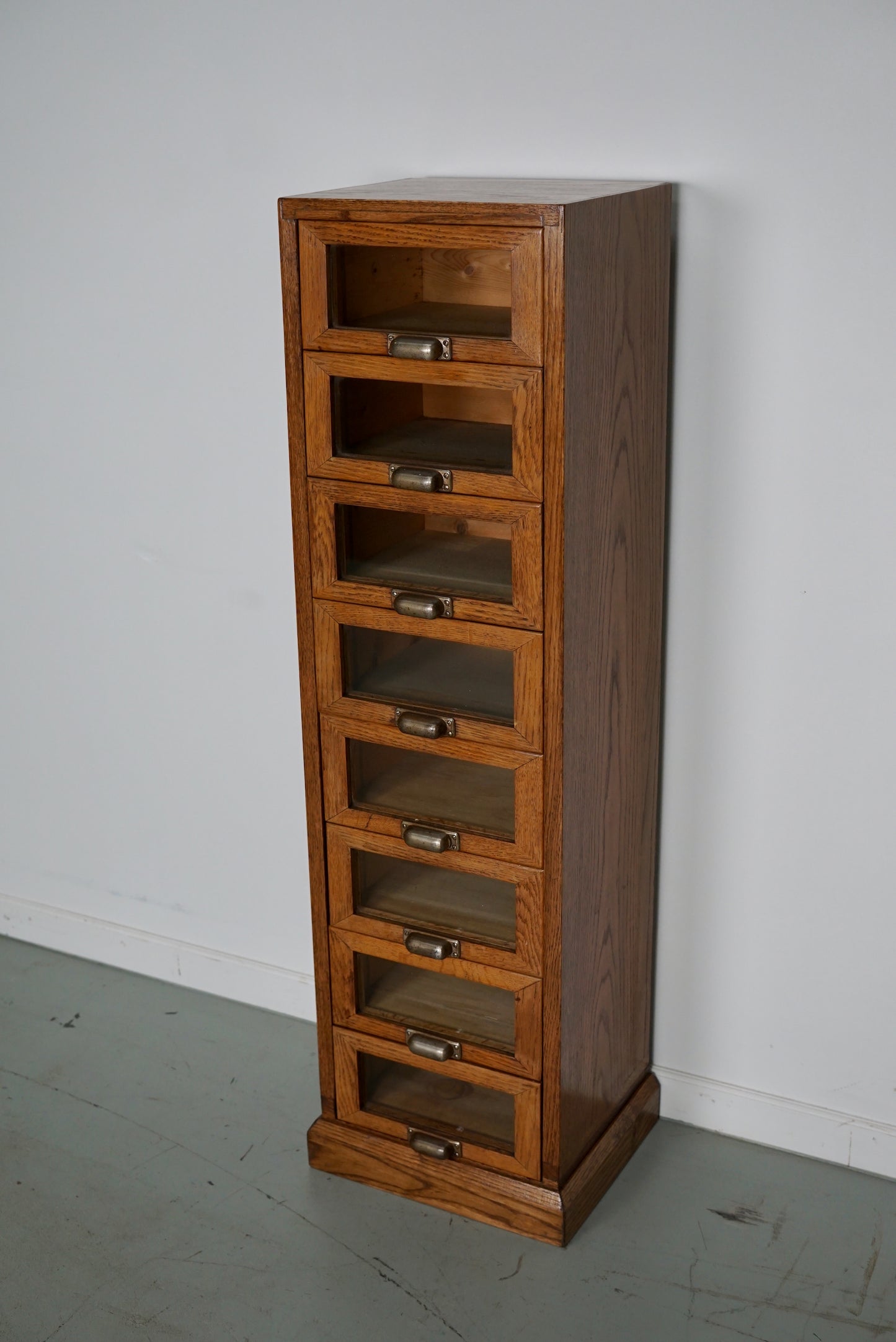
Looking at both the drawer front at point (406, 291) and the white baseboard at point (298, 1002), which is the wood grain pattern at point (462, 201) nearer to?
the drawer front at point (406, 291)

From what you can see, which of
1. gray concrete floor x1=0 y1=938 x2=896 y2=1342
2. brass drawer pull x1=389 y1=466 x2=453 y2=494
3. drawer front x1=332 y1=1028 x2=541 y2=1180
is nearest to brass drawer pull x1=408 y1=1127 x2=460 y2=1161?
drawer front x1=332 y1=1028 x2=541 y2=1180

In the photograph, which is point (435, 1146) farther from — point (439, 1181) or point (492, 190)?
point (492, 190)

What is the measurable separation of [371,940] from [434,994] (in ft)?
0.49

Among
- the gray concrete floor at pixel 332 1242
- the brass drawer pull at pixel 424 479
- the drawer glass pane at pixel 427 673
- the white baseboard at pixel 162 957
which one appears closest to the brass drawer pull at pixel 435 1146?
the gray concrete floor at pixel 332 1242

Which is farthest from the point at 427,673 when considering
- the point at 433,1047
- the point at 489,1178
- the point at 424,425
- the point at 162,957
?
the point at 162,957

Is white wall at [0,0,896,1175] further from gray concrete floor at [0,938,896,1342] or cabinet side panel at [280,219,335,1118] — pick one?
cabinet side panel at [280,219,335,1118]

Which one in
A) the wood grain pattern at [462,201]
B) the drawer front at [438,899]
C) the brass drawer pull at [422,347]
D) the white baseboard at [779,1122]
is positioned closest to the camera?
the wood grain pattern at [462,201]

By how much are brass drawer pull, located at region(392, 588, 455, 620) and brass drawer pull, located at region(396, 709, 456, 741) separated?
0.51ft

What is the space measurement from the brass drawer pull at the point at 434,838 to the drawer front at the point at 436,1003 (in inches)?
6.3

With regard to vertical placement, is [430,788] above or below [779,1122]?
above

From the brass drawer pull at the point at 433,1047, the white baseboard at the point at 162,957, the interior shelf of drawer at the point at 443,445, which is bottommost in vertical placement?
the white baseboard at the point at 162,957

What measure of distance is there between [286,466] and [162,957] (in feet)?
3.81

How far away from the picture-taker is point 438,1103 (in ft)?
7.70

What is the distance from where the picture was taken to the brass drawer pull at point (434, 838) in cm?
214
